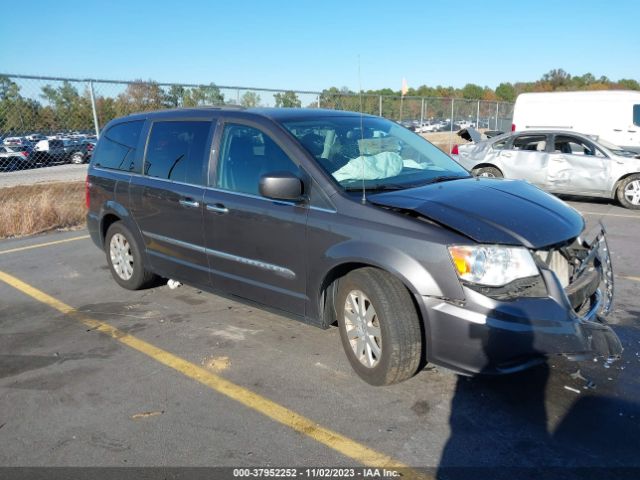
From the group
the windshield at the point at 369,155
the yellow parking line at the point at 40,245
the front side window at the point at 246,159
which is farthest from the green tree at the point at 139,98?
the windshield at the point at 369,155

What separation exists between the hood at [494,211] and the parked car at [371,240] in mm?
13

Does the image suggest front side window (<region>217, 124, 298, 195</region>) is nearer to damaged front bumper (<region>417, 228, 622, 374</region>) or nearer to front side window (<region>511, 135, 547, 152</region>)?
damaged front bumper (<region>417, 228, 622, 374</region>)

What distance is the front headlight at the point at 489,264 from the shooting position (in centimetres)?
288

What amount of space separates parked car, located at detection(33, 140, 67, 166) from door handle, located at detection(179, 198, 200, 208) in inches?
330

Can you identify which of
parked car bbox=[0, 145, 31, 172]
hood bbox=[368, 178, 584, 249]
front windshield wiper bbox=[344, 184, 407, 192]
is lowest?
parked car bbox=[0, 145, 31, 172]

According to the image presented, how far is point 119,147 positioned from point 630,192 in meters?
8.89

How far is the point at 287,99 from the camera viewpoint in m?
15.0

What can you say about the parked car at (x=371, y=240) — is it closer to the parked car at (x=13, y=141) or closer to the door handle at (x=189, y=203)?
the door handle at (x=189, y=203)

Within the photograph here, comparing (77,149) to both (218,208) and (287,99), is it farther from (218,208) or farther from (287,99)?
(218,208)

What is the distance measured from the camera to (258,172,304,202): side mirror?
3.42 metres

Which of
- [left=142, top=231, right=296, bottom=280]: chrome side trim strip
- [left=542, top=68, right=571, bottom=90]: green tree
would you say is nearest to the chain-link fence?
[left=142, top=231, right=296, bottom=280]: chrome side trim strip

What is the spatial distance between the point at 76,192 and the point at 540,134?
9.74 m

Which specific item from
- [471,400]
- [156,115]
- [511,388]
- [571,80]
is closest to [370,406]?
[471,400]

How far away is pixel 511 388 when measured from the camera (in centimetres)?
334
